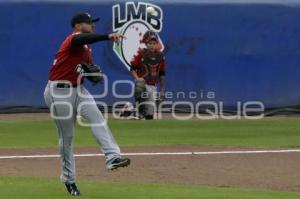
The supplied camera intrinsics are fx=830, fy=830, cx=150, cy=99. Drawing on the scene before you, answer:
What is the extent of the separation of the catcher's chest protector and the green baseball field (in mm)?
1075

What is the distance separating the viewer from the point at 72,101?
8.58 meters

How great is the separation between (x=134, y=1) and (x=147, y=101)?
317 centimetres

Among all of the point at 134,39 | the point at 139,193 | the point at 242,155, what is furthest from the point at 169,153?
the point at 134,39

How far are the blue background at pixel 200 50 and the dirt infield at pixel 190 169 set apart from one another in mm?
6941

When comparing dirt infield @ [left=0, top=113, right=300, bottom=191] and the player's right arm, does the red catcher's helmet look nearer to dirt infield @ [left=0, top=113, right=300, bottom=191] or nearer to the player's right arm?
dirt infield @ [left=0, top=113, right=300, bottom=191]

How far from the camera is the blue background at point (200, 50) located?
797 inches

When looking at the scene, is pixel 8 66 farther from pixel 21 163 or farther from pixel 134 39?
pixel 21 163

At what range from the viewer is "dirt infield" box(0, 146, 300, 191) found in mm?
10398

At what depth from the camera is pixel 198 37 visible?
817 inches

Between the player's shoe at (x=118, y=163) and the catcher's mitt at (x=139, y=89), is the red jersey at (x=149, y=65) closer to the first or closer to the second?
the catcher's mitt at (x=139, y=89)

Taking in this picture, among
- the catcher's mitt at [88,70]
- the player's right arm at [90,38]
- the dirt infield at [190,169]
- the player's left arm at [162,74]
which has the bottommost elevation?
the dirt infield at [190,169]

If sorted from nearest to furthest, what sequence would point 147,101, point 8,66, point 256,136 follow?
point 256,136
point 147,101
point 8,66

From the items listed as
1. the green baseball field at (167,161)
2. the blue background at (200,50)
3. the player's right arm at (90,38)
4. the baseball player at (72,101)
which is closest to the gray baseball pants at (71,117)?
the baseball player at (72,101)

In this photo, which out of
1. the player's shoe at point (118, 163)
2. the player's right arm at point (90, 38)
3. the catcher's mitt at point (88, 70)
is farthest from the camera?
the catcher's mitt at point (88, 70)
